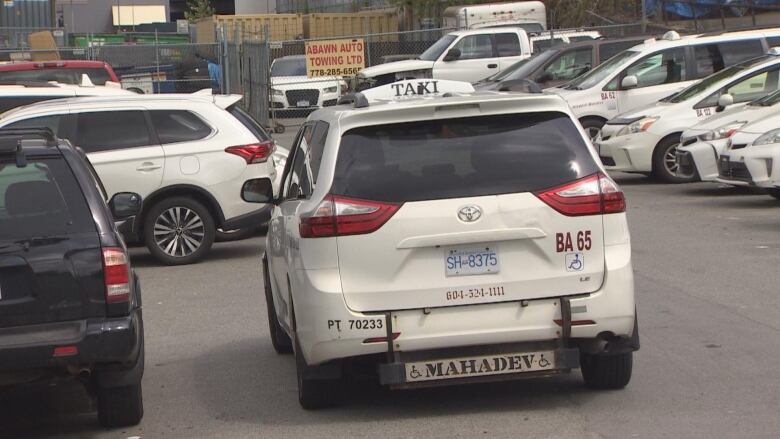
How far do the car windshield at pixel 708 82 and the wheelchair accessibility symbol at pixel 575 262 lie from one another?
43.4 ft

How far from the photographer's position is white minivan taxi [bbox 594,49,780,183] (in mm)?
19047

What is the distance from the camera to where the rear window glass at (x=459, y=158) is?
6.85 metres

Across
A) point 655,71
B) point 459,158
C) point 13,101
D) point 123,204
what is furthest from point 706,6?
point 459,158

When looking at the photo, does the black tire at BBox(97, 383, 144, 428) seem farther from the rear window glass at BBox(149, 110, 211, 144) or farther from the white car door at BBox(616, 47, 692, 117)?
the white car door at BBox(616, 47, 692, 117)

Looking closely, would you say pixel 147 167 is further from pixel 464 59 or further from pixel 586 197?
pixel 464 59

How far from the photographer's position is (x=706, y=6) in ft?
114

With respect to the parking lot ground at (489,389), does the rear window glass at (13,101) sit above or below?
above

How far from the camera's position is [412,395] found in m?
7.79

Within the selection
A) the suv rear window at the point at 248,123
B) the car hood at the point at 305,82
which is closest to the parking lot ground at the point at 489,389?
the suv rear window at the point at 248,123

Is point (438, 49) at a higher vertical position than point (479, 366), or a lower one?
higher

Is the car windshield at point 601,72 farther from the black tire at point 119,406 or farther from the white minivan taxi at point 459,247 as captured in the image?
the black tire at point 119,406

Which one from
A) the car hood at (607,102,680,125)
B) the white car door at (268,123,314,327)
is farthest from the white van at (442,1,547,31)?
the white car door at (268,123,314,327)

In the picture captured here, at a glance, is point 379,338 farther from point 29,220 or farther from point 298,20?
point 298,20

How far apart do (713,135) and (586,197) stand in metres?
10.9
